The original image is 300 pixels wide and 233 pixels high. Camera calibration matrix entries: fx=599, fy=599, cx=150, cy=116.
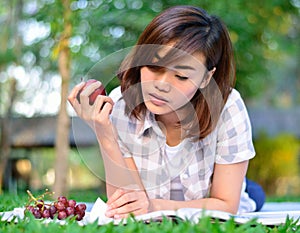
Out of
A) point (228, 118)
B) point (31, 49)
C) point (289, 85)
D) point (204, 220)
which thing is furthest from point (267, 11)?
point (289, 85)

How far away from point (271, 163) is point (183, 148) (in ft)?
35.2

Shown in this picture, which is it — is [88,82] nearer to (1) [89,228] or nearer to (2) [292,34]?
(1) [89,228]

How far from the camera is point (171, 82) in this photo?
2301mm

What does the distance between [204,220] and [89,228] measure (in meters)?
0.34

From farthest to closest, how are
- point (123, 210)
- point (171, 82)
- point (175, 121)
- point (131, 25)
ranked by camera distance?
1. point (131, 25)
2. point (175, 121)
3. point (171, 82)
4. point (123, 210)

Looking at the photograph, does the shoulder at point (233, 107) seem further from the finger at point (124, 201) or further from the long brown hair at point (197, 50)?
the finger at point (124, 201)

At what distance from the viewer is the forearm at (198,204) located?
7.58 ft

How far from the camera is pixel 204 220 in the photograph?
1750 millimetres

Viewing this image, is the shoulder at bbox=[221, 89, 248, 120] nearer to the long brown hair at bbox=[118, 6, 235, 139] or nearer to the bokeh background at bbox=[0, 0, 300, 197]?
the long brown hair at bbox=[118, 6, 235, 139]

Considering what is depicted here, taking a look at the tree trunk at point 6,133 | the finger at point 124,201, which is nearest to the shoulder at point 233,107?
the finger at point 124,201

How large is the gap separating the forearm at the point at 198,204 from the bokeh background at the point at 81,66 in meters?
0.42

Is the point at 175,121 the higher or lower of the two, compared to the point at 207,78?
lower

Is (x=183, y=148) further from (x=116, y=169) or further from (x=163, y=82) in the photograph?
(x=163, y=82)

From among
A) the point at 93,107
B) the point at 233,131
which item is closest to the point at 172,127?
the point at 233,131
